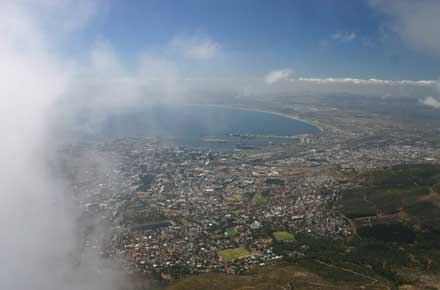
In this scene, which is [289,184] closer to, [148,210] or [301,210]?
[301,210]

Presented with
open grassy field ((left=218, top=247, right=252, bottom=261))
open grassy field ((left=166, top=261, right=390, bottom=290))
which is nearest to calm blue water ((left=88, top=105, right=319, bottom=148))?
open grassy field ((left=218, top=247, right=252, bottom=261))

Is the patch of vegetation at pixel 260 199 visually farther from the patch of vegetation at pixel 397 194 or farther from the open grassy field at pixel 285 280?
the open grassy field at pixel 285 280

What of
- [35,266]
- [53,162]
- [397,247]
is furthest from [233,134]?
[35,266]

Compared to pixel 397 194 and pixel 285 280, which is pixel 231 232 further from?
pixel 397 194

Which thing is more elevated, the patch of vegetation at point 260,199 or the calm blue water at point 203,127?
the calm blue water at point 203,127

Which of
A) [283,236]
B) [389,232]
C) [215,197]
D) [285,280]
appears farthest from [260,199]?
[285,280]

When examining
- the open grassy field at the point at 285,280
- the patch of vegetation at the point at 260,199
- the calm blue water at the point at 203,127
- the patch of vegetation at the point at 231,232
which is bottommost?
the open grassy field at the point at 285,280

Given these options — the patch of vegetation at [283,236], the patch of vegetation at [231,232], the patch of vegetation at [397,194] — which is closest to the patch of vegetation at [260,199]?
the patch of vegetation at [397,194]

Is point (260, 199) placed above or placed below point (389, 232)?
above
